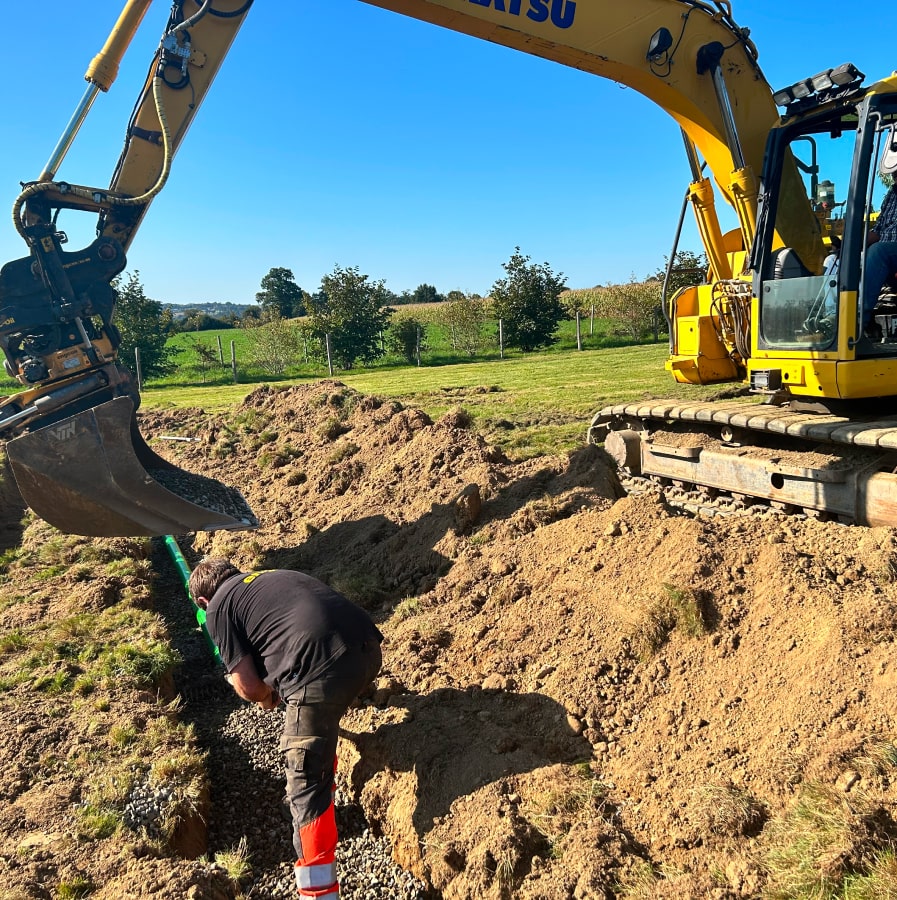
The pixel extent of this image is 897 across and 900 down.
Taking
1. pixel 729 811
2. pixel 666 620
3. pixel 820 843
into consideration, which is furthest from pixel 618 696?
pixel 820 843

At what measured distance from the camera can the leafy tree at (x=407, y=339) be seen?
27094mm

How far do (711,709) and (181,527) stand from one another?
444cm

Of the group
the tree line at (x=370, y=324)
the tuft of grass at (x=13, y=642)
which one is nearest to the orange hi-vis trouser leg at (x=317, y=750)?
the tuft of grass at (x=13, y=642)

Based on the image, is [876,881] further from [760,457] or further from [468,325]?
[468,325]

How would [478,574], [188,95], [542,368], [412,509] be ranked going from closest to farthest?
[478,574] → [188,95] → [412,509] → [542,368]

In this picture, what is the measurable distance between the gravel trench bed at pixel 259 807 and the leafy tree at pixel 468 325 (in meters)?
24.0

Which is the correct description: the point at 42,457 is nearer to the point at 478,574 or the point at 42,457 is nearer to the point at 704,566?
the point at 478,574

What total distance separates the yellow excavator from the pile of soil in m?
0.95

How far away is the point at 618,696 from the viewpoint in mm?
3979

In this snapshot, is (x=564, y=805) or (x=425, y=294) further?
(x=425, y=294)

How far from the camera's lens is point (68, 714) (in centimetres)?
446

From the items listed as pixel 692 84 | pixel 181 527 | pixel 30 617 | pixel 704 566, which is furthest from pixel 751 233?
pixel 30 617

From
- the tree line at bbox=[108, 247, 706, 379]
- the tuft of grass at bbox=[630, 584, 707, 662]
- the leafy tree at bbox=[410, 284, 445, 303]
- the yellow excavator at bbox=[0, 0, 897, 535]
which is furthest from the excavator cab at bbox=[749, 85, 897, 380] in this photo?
the leafy tree at bbox=[410, 284, 445, 303]

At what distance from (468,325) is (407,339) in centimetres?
272
